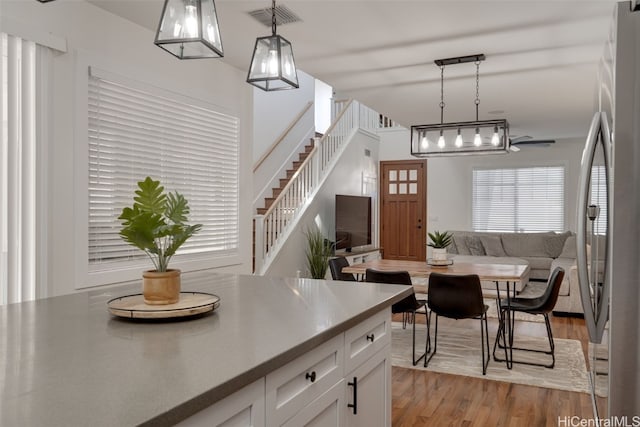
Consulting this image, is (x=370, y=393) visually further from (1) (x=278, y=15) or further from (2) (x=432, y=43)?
(2) (x=432, y=43)

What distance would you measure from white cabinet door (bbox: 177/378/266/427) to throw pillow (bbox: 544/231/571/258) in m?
8.70

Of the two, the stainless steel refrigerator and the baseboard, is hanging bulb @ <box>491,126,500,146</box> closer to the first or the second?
the stainless steel refrigerator

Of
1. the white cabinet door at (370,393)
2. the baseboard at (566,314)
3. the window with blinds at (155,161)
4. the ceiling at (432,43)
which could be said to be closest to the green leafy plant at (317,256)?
the ceiling at (432,43)

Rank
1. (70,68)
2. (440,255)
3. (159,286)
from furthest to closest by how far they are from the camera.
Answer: (440,255)
(70,68)
(159,286)

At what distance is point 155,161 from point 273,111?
501cm

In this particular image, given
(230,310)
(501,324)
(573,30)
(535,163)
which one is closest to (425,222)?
(535,163)

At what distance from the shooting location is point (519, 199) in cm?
982

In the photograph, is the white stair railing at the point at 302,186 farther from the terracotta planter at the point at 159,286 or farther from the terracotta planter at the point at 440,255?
the terracotta planter at the point at 159,286

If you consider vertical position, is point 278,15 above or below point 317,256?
above

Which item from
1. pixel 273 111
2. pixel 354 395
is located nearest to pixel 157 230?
pixel 354 395

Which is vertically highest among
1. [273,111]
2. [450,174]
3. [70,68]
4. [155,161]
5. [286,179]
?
[273,111]

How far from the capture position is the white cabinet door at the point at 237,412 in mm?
1009

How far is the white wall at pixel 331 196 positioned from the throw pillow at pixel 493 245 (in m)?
2.30

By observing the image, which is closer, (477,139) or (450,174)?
(477,139)
